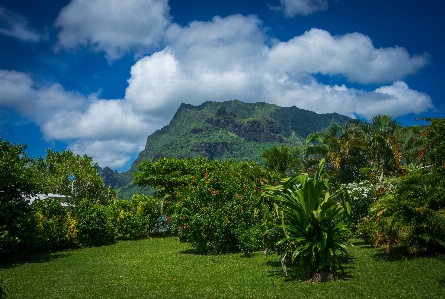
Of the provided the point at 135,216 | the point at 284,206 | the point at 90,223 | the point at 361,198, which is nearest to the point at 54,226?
the point at 90,223

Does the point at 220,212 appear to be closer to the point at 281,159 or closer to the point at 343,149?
the point at 343,149

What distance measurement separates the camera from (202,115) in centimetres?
18725

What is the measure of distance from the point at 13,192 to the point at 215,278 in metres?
10.3

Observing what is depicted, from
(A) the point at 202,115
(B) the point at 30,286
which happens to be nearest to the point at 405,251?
(B) the point at 30,286

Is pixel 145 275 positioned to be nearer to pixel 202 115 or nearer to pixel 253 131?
pixel 253 131

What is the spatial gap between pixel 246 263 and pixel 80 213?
39.6 ft

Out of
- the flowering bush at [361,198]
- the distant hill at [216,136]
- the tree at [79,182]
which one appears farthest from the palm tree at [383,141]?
the distant hill at [216,136]

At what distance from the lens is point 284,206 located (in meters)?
10.0

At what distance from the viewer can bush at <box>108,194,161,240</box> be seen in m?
24.0

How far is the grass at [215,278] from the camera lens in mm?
8422

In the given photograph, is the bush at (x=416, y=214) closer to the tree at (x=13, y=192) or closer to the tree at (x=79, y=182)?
the tree at (x=13, y=192)

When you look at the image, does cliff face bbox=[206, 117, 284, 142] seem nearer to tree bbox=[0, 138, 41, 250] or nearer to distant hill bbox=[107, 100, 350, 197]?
distant hill bbox=[107, 100, 350, 197]

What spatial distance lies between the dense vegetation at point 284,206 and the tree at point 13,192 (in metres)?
0.04

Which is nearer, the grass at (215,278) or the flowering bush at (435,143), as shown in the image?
the grass at (215,278)
